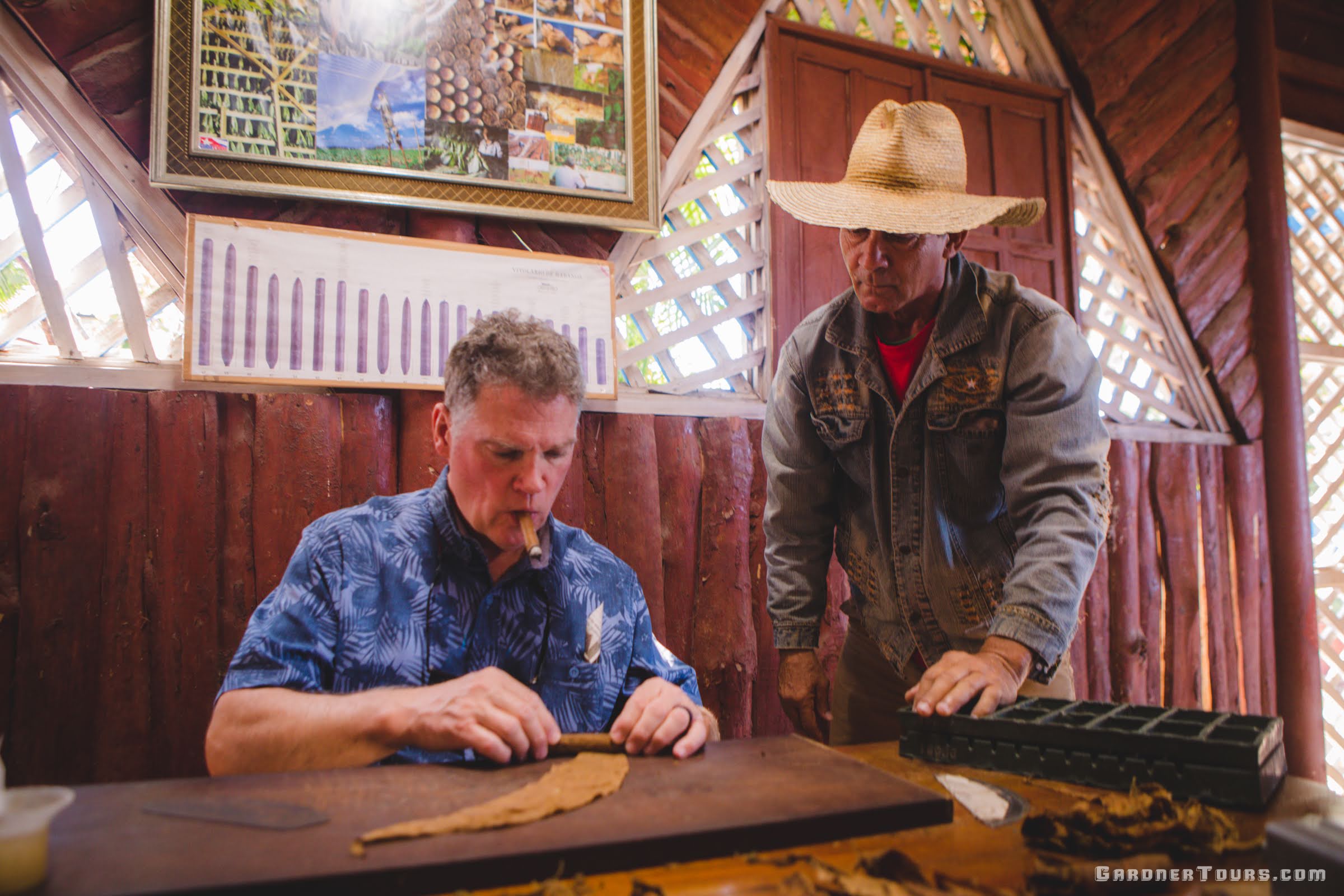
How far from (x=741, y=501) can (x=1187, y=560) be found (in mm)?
2455

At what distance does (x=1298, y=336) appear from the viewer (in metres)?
4.34

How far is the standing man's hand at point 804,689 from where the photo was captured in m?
1.92

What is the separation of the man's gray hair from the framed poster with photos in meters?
1.04

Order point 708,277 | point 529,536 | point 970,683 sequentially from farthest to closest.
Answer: point 708,277, point 529,536, point 970,683

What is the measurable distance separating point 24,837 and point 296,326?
1687 mm

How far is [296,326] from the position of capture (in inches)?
86.7

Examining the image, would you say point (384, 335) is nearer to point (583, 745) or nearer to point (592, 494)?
point (592, 494)

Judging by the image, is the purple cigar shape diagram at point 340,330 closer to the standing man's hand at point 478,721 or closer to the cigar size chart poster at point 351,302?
the cigar size chart poster at point 351,302

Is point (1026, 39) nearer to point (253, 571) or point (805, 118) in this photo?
point (805, 118)

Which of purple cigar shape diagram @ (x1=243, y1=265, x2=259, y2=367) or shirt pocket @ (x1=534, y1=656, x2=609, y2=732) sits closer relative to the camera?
shirt pocket @ (x1=534, y1=656, x2=609, y2=732)

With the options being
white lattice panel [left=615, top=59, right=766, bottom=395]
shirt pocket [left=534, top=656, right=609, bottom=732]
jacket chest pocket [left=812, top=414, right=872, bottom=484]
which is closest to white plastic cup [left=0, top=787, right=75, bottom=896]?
shirt pocket [left=534, top=656, right=609, bottom=732]

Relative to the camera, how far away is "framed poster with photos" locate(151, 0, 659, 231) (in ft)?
7.14

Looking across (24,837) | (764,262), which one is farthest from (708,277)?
(24,837)

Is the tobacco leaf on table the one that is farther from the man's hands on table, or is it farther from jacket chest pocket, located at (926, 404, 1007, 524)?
jacket chest pocket, located at (926, 404, 1007, 524)
